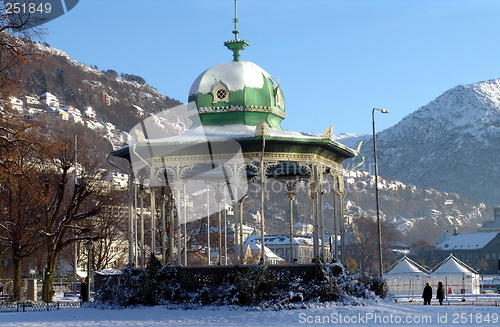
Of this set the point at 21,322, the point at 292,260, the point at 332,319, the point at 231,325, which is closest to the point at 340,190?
the point at 292,260

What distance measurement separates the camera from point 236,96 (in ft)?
110

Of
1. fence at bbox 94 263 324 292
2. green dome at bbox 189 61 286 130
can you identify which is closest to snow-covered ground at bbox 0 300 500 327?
fence at bbox 94 263 324 292

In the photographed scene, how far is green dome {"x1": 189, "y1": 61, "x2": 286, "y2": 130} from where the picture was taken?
1321 inches

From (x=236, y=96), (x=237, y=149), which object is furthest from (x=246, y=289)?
(x=236, y=96)

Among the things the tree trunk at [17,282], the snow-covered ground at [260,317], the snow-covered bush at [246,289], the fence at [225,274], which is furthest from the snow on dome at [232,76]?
the tree trunk at [17,282]

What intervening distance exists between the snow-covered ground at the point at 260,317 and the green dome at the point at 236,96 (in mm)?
8481

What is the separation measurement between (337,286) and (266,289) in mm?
2793

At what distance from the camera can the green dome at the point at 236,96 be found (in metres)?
33.6

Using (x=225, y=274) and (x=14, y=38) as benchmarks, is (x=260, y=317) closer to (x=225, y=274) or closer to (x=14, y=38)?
(x=225, y=274)

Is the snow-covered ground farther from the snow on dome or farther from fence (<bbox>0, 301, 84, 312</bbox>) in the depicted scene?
the snow on dome

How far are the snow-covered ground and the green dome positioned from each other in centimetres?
848

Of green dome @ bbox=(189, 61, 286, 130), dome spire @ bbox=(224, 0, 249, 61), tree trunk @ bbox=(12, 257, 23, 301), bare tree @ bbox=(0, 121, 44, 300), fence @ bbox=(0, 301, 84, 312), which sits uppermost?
dome spire @ bbox=(224, 0, 249, 61)

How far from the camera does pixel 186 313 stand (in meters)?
28.4

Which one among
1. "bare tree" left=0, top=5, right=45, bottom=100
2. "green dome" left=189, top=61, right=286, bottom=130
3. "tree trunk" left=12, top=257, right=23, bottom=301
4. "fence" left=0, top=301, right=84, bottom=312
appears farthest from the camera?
"tree trunk" left=12, top=257, right=23, bottom=301
